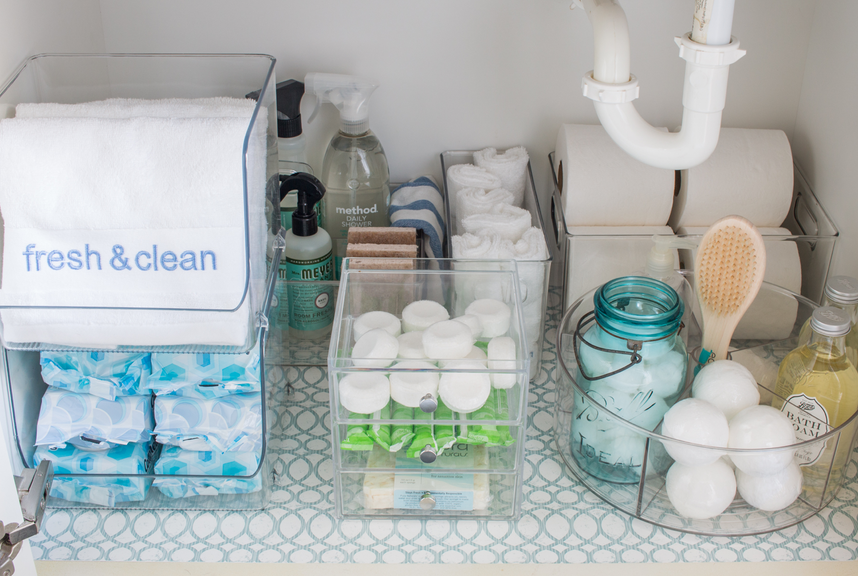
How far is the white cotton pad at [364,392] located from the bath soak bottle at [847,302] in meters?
0.40

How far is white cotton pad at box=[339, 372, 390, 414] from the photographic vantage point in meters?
0.67

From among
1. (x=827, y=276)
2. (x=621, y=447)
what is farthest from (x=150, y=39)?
(x=827, y=276)

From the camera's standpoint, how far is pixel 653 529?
71 centimetres

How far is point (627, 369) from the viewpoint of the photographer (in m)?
0.69

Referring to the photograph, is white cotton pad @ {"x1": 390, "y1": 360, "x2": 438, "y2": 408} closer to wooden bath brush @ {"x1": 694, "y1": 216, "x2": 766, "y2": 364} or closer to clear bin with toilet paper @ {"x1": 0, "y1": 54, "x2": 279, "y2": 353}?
clear bin with toilet paper @ {"x1": 0, "y1": 54, "x2": 279, "y2": 353}

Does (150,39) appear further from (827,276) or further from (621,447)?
(827,276)

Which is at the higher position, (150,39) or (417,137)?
(150,39)

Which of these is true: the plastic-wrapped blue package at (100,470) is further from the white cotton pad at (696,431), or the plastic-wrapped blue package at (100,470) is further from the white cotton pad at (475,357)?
the white cotton pad at (696,431)

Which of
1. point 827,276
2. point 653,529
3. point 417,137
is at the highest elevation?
point 417,137

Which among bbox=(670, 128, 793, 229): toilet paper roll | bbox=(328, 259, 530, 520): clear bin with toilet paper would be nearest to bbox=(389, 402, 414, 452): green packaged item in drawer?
bbox=(328, 259, 530, 520): clear bin with toilet paper

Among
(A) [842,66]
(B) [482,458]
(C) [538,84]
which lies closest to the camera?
(B) [482,458]

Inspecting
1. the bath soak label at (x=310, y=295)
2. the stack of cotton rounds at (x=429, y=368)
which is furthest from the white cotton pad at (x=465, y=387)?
the bath soak label at (x=310, y=295)

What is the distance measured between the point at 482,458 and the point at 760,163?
49 cm

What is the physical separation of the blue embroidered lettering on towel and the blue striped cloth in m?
0.30
